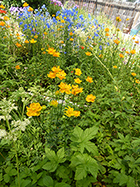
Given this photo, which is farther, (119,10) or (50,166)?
(119,10)

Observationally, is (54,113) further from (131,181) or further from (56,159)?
(131,181)

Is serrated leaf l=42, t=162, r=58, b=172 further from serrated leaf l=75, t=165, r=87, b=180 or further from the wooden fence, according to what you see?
the wooden fence

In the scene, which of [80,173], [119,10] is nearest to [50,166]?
[80,173]

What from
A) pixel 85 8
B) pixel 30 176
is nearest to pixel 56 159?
pixel 30 176

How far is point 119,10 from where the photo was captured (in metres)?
7.86

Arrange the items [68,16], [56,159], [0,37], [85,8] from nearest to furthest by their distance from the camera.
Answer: [56,159], [0,37], [68,16], [85,8]

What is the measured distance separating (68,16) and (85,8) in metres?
6.61

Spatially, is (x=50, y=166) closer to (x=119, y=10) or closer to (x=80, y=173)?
(x=80, y=173)

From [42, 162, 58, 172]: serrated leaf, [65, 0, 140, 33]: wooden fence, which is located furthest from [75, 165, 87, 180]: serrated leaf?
[65, 0, 140, 33]: wooden fence

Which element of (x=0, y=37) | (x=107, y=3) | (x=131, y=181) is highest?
(x=107, y=3)

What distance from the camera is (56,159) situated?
47.2 inches

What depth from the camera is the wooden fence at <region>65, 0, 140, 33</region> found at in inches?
297

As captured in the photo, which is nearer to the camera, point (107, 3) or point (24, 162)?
point (24, 162)

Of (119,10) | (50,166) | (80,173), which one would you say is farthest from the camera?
(119,10)
